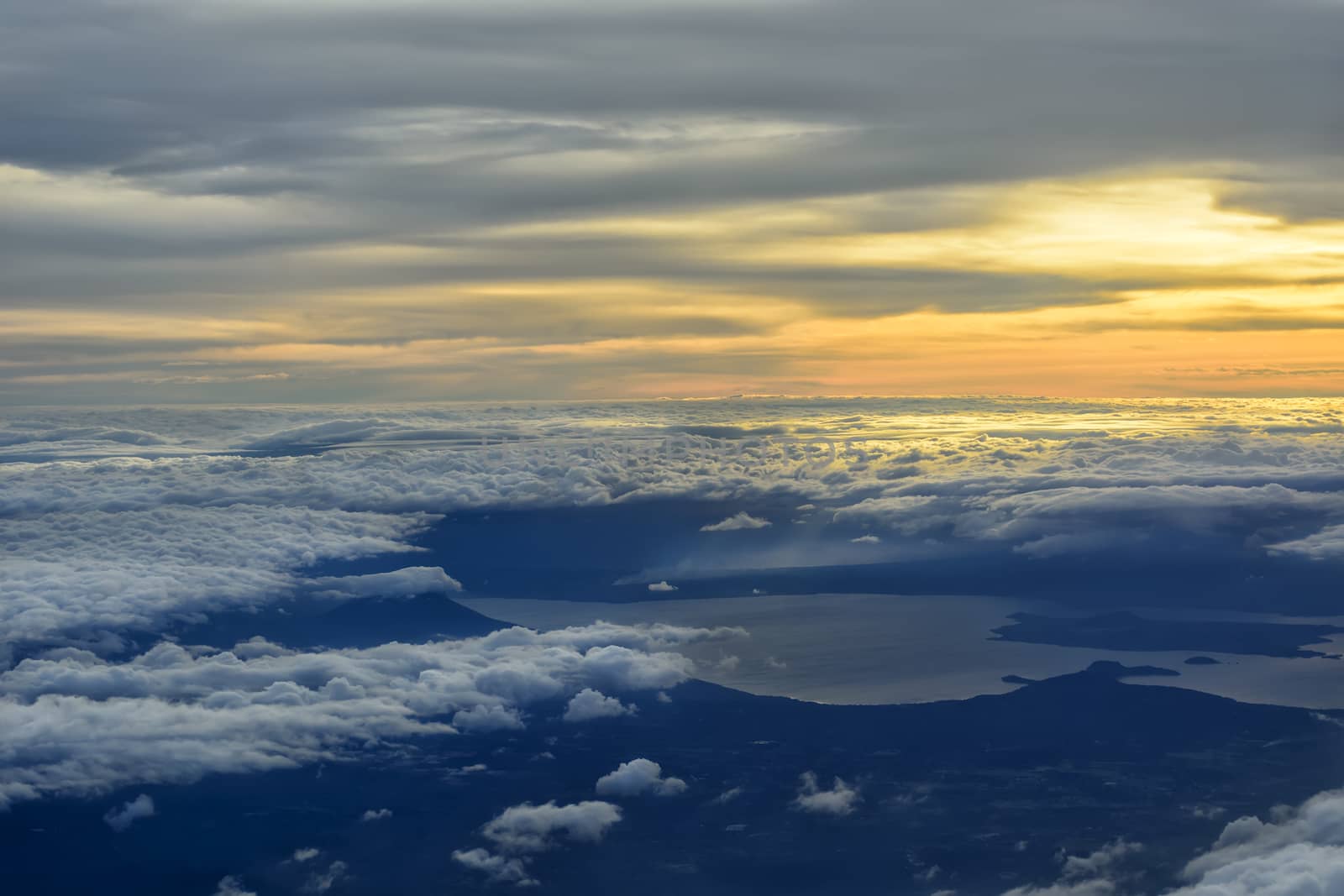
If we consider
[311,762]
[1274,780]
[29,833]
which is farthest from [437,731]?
[1274,780]

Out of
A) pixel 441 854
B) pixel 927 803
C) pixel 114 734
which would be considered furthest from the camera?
pixel 114 734

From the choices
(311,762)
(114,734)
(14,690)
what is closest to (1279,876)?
(311,762)

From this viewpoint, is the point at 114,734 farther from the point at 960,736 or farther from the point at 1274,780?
the point at 1274,780

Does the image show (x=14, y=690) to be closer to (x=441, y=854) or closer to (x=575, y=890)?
(x=441, y=854)

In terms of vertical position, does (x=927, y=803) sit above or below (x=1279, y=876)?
below

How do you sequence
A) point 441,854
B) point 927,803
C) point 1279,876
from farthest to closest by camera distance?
point 927,803 < point 441,854 < point 1279,876

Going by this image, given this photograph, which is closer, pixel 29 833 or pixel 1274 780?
pixel 29 833
